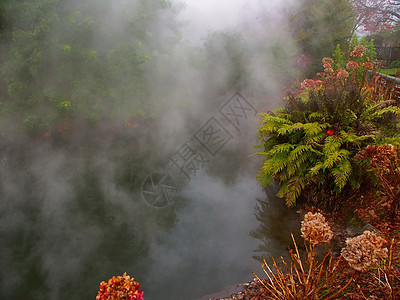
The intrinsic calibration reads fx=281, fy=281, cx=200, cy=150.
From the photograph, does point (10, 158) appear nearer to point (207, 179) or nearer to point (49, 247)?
point (49, 247)

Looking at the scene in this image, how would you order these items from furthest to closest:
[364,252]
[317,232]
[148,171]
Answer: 1. [148,171]
2. [317,232]
3. [364,252]

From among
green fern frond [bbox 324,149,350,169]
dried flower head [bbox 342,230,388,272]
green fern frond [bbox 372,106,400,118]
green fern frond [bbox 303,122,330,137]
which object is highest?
green fern frond [bbox 303,122,330,137]

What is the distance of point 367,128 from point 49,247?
412 centimetres

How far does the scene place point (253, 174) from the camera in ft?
16.5

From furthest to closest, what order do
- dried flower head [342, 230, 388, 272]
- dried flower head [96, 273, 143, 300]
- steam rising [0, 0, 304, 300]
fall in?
steam rising [0, 0, 304, 300], dried flower head [342, 230, 388, 272], dried flower head [96, 273, 143, 300]

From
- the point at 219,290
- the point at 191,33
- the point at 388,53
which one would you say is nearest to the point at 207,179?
the point at 219,290

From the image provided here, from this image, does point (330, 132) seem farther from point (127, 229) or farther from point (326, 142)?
point (127, 229)

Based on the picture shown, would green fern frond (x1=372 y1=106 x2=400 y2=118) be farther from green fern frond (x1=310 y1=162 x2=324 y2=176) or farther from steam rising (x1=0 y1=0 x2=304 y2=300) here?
steam rising (x1=0 y1=0 x2=304 y2=300)

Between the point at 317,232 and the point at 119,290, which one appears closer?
the point at 119,290

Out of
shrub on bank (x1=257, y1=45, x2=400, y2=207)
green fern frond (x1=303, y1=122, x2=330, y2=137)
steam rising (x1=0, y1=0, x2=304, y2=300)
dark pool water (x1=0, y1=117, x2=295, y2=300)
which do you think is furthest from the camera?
green fern frond (x1=303, y1=122, x2=330, y2=137)

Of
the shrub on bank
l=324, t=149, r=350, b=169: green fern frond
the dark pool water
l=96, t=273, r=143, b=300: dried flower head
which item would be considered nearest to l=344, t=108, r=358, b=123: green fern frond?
the shrub on bank

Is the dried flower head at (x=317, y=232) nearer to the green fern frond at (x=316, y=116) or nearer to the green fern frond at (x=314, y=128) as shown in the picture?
the green fern frond at (x=314, y=128)

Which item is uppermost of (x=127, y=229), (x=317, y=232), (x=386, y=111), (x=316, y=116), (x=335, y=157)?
(x=127, y=229)

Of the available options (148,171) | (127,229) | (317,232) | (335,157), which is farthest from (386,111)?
(148,171)
